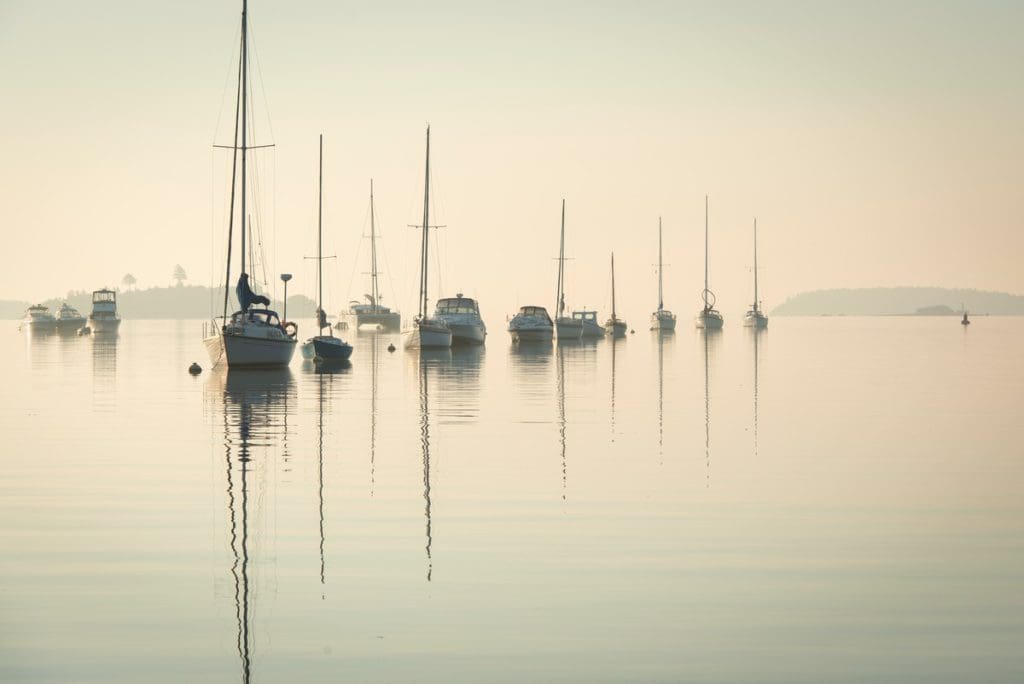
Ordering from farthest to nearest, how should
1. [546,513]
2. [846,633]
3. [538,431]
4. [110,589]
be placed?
1. [538,431]
2. [546,513]
3. [110,589]
4. [846,633]

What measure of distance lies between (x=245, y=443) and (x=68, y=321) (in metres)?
126

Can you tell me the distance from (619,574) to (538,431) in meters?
16.5

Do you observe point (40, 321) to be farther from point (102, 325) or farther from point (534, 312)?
point (534, 312)

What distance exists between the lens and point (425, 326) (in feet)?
270

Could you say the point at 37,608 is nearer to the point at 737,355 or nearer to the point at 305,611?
the point at 305,611

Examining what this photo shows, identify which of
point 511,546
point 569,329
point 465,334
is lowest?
point 511,546

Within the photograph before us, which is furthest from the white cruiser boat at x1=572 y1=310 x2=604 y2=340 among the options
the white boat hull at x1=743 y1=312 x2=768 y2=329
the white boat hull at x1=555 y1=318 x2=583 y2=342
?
the white boat hull at x1=743 y1=312 x2=768 y2=329

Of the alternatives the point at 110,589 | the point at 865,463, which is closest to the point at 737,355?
the point at 865,463

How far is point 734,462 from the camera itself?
977 inches

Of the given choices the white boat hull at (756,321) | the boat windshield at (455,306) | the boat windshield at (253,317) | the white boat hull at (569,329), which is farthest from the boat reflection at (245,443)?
the white boat hull at (756,321)

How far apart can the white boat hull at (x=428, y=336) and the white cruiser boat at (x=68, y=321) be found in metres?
74.9

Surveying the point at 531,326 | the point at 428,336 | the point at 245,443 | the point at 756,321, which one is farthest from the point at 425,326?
the point at 756,321

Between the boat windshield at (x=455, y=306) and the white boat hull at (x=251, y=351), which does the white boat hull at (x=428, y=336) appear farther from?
the white boat hull at (x=251, y=351)

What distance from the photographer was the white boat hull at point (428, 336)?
82.2 m
